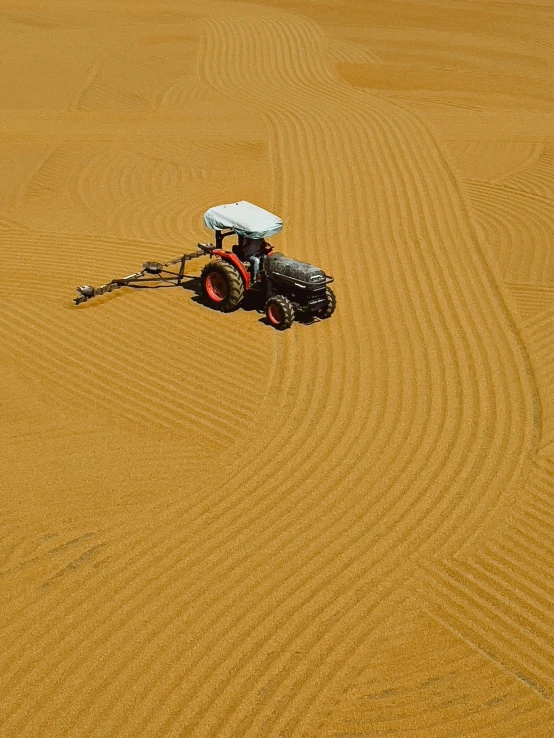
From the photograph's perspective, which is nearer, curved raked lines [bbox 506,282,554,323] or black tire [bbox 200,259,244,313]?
black tire [bbox 200,259,244,313]

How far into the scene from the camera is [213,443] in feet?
29.0

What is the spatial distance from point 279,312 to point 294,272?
58cm

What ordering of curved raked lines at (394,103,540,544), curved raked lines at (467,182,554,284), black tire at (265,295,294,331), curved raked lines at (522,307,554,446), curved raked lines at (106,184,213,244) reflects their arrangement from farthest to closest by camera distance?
curved raked lines at (106,184,213,244), curved raked lines at (467,182,554,284), black tire at (265,295,294,331), curved raked lines at (522,307,554,446), curved raked lines at (394,103,540,544)

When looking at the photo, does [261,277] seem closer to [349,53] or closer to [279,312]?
[279,312]

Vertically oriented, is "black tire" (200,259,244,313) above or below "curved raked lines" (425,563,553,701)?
above

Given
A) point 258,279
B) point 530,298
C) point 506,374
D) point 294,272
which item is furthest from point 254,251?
point 530,298

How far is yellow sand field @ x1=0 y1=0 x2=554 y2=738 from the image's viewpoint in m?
6.36

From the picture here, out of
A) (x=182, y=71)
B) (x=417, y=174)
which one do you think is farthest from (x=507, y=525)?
(x=182, y=71)

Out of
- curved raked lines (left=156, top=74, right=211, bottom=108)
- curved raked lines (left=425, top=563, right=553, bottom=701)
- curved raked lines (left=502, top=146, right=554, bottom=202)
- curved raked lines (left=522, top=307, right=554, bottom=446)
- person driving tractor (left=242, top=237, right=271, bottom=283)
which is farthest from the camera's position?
curved raked lines (left=156, top=74, right=211, bottom=108)

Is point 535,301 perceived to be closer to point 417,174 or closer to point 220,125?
point 417,174

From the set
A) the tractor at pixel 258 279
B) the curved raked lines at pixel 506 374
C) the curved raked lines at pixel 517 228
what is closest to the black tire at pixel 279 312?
the tractor at pixel 258 279

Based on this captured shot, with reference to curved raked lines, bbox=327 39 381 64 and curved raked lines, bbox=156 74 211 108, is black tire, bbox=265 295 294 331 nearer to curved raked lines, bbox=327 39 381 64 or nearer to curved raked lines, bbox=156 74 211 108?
curved raked lines, bbox=156 74 211 108

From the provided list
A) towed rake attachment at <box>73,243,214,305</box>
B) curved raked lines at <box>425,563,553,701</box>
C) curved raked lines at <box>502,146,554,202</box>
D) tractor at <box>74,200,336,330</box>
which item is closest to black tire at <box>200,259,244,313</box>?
tractor at <box>74,200,336,330</box>

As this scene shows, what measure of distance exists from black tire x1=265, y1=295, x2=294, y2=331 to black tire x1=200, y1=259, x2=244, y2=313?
48 centimetres
